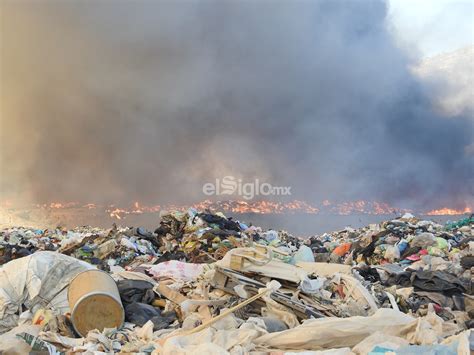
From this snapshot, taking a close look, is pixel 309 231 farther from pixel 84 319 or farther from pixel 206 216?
pixel 84 319

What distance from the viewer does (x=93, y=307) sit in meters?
3.68

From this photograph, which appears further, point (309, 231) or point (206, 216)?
point (309, 231)

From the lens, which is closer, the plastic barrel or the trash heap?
the trash heap

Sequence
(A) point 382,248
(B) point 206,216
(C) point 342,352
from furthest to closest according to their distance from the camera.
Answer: (B) point 206,216, (A) point 382,248, (C) point 342,352

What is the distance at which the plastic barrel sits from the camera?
11.9ft

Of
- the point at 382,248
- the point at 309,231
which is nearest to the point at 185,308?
the point at 382,248

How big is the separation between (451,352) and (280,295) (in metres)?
1.62

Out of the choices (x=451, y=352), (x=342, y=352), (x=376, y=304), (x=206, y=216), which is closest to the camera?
(x=451, y=352)

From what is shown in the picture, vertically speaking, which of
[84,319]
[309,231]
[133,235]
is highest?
[309,231]

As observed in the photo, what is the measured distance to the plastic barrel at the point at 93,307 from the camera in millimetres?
3633

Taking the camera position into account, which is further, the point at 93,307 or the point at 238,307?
the point at 93,307

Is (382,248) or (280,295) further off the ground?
(382,248)

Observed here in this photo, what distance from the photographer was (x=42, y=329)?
144 inches

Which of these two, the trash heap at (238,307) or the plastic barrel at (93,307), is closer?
the trash heap at (238,307)
